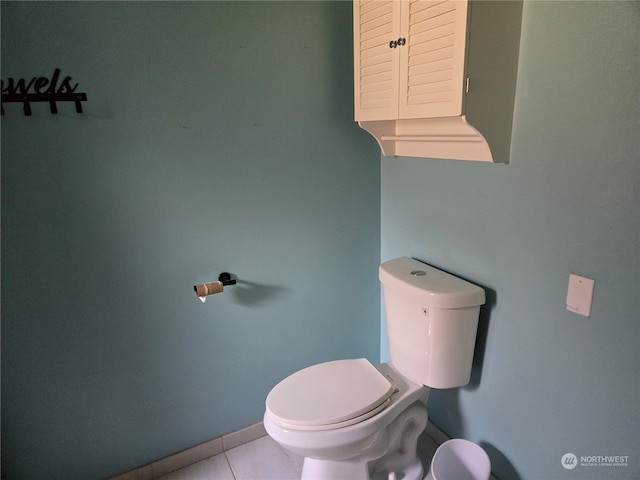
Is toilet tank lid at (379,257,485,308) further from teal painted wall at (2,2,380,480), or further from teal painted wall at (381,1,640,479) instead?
teal painted wall at (2,2,380,480)

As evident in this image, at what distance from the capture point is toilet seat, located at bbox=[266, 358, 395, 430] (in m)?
1.26

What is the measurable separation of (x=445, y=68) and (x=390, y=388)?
3.39ft

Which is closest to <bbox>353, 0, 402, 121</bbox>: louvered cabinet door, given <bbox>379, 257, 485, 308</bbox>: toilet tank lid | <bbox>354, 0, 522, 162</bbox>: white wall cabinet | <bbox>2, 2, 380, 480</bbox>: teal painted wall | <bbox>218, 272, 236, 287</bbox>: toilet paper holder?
<bbox>354, 0, 522, 162</bbox>: white wall cabinet

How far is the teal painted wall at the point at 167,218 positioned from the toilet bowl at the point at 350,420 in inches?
15.3

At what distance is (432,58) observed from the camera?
3.81ft

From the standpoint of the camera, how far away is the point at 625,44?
0.92 meters

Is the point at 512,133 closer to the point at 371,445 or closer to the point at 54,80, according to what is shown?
the point at 371,445

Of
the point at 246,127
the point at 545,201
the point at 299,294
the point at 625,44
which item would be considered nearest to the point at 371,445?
the point at 299,294

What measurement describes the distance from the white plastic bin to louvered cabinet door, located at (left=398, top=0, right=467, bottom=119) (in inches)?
47.0

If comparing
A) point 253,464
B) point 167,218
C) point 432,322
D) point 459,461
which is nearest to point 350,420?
point 432,322

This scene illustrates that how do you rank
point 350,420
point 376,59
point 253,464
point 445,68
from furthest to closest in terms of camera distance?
point 253,464 → point 376,59 → point 350,420 → point 445,68

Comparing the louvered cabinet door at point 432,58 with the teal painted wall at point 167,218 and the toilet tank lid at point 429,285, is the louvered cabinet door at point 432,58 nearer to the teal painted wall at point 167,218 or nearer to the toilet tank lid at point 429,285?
the teal painted wall at point 167,218

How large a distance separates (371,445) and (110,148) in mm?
1301

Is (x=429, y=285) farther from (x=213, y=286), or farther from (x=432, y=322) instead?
(x=213, y=286)
